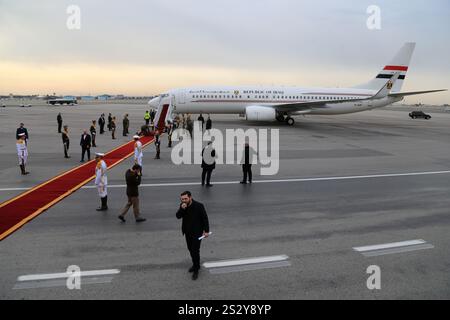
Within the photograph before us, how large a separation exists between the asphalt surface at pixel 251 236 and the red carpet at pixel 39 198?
34 cm

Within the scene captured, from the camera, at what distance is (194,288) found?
5492 millimetres

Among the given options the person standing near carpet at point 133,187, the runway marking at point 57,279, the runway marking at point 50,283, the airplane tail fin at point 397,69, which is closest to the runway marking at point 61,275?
the runway marking at point 57,279

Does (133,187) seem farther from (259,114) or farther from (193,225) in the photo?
(259,114)

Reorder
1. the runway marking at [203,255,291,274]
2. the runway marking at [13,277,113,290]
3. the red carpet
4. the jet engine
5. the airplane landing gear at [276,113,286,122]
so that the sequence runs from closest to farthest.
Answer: the runway marking at [13,277,113,290] → the runway marking at [203,255,291,274] → the red carpet → the jet engine → the airplane landing gear at [276,113,286,122]

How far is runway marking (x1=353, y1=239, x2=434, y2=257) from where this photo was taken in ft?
22.8

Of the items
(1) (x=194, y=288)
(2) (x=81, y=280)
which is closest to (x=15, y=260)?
(2) (x=81, y=280)

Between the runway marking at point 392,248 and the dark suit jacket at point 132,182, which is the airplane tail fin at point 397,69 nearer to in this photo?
the runway marking at point 392,248

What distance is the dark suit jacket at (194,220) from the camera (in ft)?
19.5

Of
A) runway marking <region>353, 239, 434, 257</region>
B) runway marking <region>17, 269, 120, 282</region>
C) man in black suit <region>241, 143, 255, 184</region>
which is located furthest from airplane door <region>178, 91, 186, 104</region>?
runway marking <region>17, 269, 120, 282</region>

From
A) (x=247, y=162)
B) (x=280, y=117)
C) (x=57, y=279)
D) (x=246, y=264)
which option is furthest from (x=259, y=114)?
(x=57, y=279)

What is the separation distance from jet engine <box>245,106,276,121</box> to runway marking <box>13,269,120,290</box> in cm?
2689

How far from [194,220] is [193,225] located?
0.09 metres

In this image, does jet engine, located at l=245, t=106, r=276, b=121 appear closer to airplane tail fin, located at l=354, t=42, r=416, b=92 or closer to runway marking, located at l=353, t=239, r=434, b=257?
airplane tail fin, located at l=354, t=42, r=416, b=92

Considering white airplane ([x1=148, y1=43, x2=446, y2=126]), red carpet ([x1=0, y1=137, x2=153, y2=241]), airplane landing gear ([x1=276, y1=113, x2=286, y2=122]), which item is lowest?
red carpet ([x1=0, y1=137, x2=153, y2=241])
